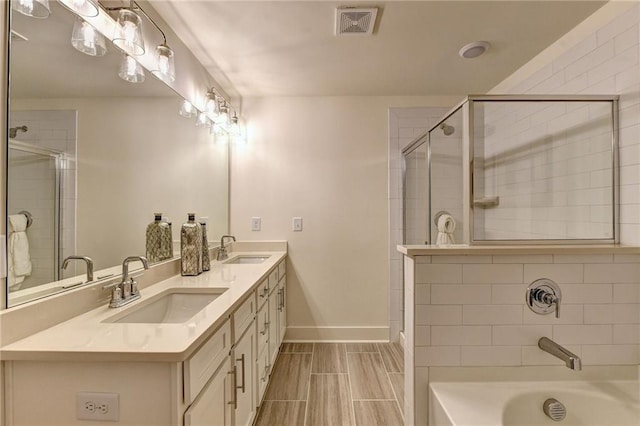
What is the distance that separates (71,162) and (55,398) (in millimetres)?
800

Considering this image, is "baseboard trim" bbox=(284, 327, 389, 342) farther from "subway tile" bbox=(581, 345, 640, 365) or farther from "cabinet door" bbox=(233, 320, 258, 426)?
"subway tile" bbox=(581, 345, 640, 365)

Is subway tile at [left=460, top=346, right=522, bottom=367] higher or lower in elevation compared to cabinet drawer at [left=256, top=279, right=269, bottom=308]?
lower

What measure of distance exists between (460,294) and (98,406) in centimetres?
138

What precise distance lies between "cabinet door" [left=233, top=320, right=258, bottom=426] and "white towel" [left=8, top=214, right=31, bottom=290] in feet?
2.62

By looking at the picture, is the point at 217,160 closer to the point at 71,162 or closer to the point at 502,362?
the point at 71,162

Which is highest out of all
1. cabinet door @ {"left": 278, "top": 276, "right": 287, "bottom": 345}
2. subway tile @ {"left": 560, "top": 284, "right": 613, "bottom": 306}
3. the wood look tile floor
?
subway tile @ {"left": 560, "top": 284, "right": 613, "bottom": 306}

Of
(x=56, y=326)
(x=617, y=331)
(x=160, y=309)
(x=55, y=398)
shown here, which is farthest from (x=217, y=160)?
(x=617, y=331)

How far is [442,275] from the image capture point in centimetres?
141

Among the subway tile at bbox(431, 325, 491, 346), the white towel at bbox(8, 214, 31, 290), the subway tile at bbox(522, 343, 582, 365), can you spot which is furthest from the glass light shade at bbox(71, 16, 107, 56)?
the subway tile at bbox(522, 343, 582, 365)

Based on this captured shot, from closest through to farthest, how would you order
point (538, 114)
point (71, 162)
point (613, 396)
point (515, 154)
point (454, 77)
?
point (71, 162), point (613, 396), point (538, 114), point (515, 154), point (454, 77)

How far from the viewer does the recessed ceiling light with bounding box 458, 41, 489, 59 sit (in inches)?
83.8

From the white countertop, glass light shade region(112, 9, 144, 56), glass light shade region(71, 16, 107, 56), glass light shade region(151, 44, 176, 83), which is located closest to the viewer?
the white countertop

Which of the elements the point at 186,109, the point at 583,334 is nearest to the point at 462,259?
the point at 583,334

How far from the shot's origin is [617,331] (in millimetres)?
1408
